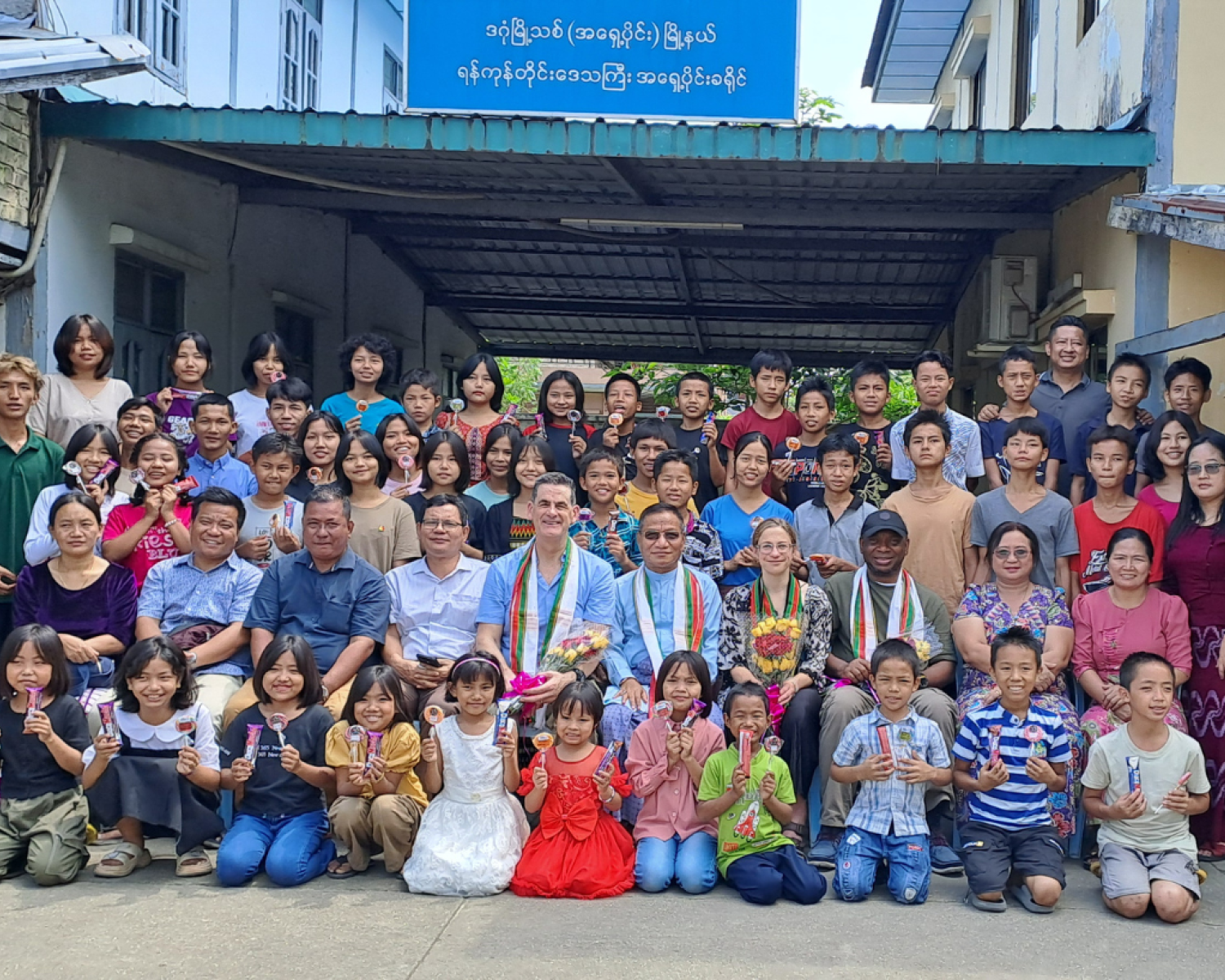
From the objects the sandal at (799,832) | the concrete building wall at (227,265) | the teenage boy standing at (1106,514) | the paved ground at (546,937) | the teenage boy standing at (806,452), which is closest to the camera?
the paved ground at (546,937)

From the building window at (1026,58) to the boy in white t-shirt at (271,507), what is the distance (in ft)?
27.4

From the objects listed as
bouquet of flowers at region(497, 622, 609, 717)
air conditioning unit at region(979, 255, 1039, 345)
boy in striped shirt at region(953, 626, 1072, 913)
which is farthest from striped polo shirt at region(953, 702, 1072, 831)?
air conditioning unit at region(979, 255, 1039, 345)

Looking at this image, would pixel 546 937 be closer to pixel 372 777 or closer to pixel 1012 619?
pixel 372 777

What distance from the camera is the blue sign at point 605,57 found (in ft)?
27.0

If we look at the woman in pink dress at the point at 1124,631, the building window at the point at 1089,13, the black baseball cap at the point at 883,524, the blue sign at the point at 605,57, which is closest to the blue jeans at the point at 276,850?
the black baseball cap at the point at 883,524

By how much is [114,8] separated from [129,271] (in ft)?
6.43

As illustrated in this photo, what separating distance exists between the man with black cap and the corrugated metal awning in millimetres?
2662

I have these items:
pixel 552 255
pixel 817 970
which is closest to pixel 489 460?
pixel 817 970

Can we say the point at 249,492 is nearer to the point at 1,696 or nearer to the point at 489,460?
the point at 489,460

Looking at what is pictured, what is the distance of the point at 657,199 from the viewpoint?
973 centimetres

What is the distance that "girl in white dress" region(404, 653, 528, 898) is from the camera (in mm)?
5043

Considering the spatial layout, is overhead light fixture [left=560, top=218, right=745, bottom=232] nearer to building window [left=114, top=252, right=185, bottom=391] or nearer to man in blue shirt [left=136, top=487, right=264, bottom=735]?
building window [left=114, top=252, right=185, bottom=391]

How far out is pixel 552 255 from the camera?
12609 millimetres

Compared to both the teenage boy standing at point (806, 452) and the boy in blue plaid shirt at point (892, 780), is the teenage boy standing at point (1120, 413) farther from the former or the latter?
the boy in blue plaid shirt at point (892, 780)
